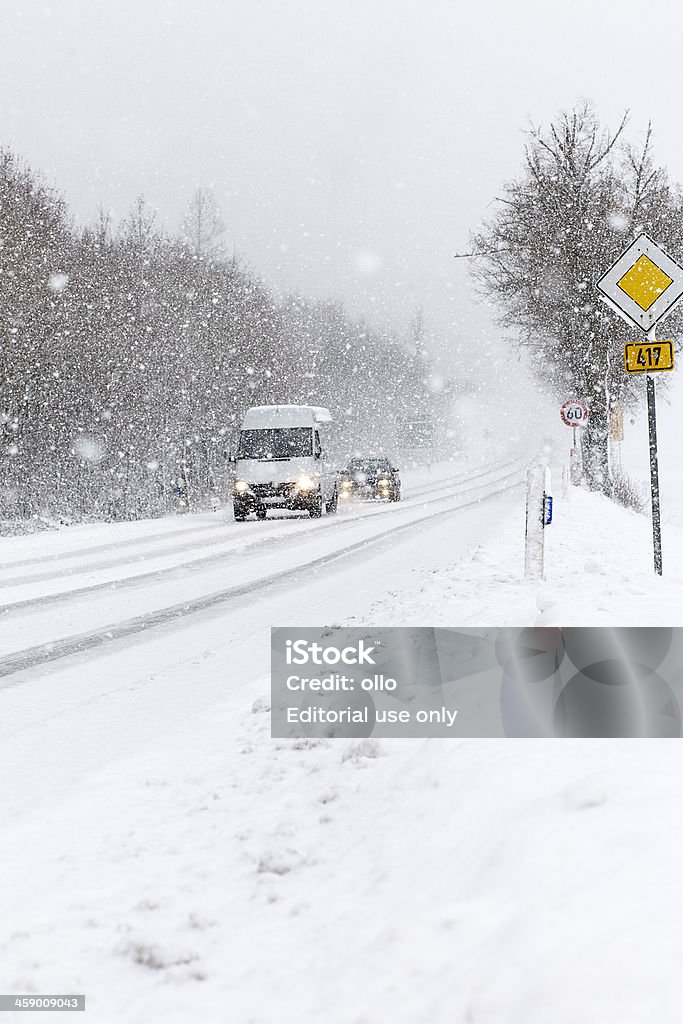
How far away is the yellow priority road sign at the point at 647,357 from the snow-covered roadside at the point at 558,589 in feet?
6.92

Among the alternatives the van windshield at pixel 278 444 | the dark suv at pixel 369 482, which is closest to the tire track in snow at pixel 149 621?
the van windshield at pixel 278 444

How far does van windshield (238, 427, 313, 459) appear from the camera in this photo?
838 inches

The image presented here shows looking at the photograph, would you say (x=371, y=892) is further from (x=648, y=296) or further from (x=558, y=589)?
(x=648, y=296)

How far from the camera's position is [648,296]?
352 inches

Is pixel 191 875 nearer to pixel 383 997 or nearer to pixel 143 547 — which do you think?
pixel 383 997

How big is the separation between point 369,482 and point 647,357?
1889cm

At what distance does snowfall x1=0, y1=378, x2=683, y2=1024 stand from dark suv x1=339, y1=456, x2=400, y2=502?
2156 cm

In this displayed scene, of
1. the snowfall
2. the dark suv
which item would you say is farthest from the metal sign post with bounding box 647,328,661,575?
the dark suv

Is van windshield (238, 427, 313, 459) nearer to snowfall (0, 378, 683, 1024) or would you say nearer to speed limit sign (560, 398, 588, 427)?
speed limit sign (560, 398, 588, 427)

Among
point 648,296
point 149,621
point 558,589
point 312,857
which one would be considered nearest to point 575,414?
point 648,296

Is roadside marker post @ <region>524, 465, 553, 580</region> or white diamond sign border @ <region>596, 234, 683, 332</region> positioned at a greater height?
white diamond sign border @ <region>596, 234, 683, 332</region>

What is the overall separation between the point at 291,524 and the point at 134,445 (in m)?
13.6

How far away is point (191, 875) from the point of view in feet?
9.20

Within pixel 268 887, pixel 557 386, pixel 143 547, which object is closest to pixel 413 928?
pixel 268 887
